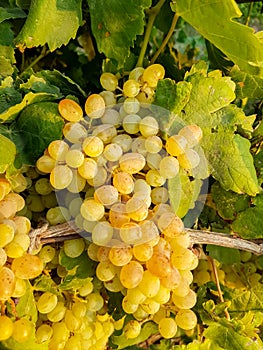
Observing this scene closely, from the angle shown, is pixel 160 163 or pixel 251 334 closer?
pixel 160 163

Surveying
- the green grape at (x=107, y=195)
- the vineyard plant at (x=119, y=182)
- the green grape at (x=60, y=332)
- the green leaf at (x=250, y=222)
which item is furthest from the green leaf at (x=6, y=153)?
the green leaf at (x=250, y=222)

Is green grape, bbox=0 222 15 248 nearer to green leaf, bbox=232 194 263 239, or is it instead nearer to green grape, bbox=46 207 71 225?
green grape, bbox=46 207 71 225

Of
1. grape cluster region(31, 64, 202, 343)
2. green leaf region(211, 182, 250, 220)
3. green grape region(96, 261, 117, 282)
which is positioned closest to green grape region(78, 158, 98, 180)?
grape cluster region(31, 64, 202, 343)

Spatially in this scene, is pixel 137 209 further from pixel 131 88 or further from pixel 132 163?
pixel 131 88

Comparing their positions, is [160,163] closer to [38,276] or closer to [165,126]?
[165,126]

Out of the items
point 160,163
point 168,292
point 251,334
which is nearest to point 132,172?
point 160,163

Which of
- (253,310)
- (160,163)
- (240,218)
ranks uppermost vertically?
(160,163)
